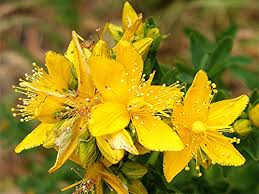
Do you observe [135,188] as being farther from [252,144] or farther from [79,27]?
[79,27]

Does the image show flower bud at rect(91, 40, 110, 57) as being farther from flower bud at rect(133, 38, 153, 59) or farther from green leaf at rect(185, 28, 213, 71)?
green leaf at rect(185, 28, 213, 71)

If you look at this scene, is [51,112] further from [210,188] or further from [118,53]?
[210,188]

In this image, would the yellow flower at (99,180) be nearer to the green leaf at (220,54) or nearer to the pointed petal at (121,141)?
the pointed petal at (121,141)

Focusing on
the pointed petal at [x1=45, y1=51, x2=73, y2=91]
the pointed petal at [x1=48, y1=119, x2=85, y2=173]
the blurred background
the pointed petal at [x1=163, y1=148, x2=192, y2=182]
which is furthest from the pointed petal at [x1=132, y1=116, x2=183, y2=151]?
the blurred background

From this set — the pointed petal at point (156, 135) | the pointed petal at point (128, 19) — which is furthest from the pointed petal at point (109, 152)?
the pointed petal at point (128, 19)

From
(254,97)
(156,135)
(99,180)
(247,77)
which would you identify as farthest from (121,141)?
(247,77)

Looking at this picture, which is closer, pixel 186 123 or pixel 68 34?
pixel 186 123

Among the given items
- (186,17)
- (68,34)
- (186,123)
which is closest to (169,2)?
(186,17)
